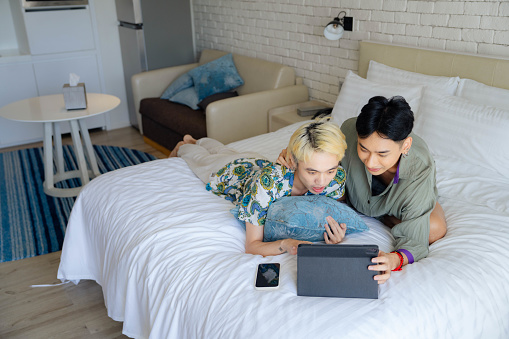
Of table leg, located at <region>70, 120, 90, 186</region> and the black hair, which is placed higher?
the black hair

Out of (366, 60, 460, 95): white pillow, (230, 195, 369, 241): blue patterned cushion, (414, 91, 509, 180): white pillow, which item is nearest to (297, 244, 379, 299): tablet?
(230, 195, 369, 241): blue patterned cushion

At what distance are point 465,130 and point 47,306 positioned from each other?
2.24m

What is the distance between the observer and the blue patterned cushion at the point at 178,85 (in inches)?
176

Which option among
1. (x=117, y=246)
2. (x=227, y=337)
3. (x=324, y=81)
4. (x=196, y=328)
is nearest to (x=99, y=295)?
(x=117, y=246)

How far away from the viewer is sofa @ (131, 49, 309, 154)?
3.66m

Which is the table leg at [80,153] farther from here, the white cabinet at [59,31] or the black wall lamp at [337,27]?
the black wall lamp at [337,27]

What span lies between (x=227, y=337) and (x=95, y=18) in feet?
14.2

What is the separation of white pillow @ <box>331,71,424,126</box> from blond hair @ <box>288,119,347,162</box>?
111 centimetres

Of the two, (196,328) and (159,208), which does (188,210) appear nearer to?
(159,208)

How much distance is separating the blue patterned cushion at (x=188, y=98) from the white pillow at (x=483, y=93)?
233 cm

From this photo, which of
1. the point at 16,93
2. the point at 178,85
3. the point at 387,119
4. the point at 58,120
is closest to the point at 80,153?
the point at 58,120

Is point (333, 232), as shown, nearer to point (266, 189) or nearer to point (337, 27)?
point (266, 189)

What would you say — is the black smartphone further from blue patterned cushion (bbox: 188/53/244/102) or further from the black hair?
blue patterned cushion (bbox: 188/53/244/102)

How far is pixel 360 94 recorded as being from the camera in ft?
9.40
